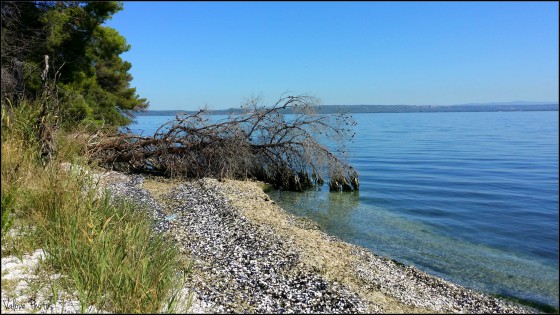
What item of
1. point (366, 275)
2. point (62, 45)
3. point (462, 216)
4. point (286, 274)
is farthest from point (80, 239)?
point (62, 45)

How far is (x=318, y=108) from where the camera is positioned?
1499cm

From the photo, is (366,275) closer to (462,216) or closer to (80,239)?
(80,239)

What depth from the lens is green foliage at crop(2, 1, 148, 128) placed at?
13.7 m

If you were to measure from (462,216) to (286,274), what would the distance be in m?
7.38

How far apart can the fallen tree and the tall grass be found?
314 inches

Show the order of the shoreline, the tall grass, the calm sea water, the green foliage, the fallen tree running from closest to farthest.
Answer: the tall grass < the shoreline < the calm sea water < the green foliage < the fallen tree

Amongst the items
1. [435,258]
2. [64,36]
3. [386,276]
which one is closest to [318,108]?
[435,258]

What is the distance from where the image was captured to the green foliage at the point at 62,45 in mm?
13655

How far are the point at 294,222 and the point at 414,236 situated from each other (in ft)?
9.81

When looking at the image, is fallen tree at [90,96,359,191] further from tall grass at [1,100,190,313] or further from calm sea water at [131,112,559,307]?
tall grass at [1,100,190,313]

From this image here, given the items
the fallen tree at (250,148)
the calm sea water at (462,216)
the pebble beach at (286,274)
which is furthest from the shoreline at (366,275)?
the fallen tree at (250,148)

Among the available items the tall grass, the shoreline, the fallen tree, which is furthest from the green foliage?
the shoreline

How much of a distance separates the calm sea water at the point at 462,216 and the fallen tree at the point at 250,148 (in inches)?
40.7

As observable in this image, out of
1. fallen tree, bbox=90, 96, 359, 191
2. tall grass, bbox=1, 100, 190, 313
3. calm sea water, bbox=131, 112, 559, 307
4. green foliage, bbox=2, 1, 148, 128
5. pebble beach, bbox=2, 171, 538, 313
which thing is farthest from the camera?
fallen tree, bbox=90, 96, 359, 191
